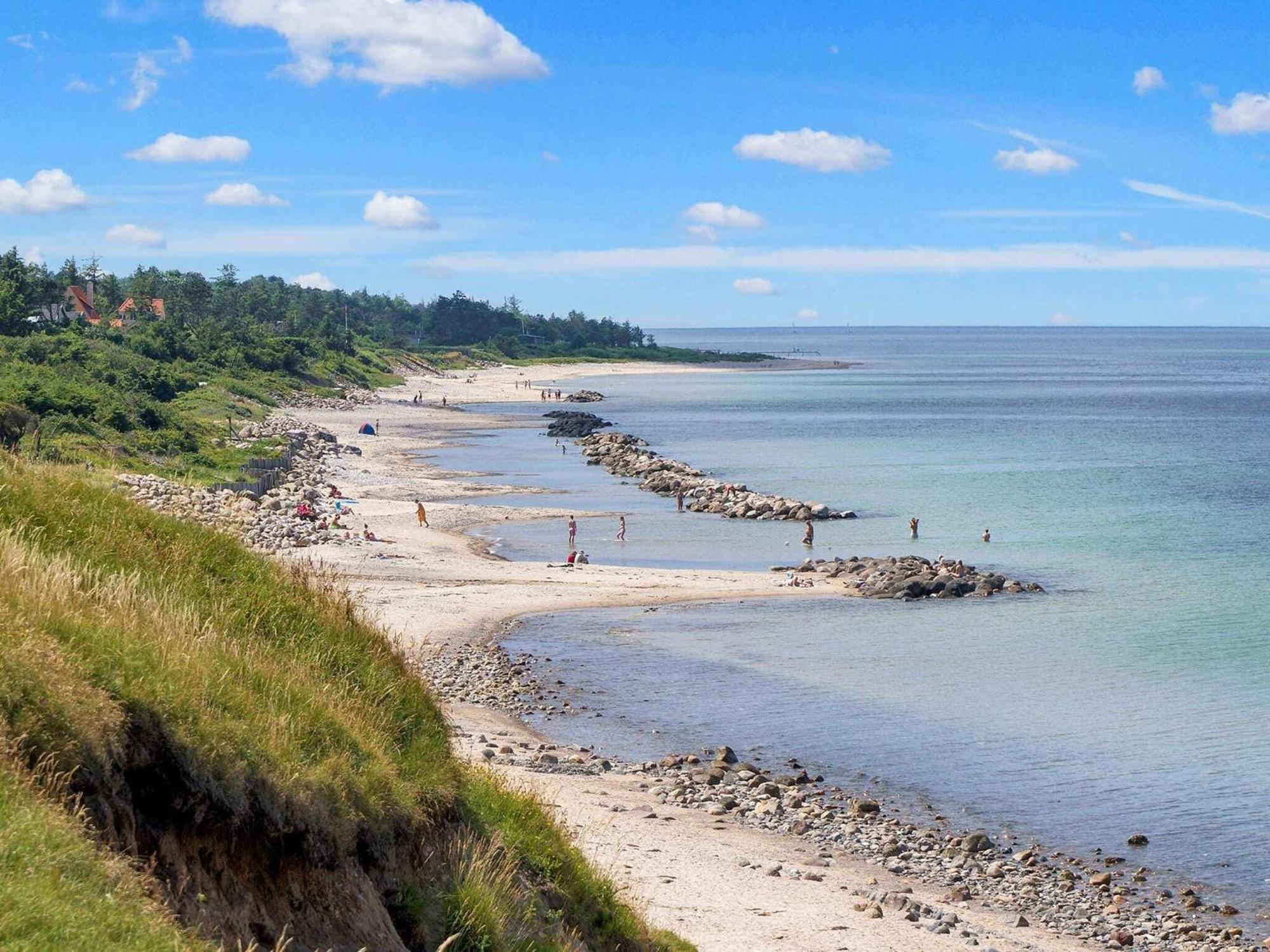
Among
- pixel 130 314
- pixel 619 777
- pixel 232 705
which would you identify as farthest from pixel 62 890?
pixel 130 314

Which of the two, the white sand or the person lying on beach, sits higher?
the person lying on beach

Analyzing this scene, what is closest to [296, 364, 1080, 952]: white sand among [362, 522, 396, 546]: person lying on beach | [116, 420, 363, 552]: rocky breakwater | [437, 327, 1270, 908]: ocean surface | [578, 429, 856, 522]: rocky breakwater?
[362, 522, 396, 546]: person lying on beach

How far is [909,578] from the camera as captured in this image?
45.0m

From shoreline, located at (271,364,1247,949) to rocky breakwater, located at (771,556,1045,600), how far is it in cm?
206

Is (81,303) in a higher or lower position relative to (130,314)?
higher

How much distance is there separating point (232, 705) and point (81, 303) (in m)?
161

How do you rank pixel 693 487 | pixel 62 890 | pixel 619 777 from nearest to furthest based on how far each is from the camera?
pixel 62 890, pixel 619 777, pixel 693 487

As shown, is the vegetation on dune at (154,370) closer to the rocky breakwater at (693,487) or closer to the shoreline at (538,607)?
the shoreline at (538,607)

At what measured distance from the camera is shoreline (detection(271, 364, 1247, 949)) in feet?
57.8

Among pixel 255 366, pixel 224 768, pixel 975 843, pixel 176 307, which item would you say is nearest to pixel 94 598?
pixel 224 768

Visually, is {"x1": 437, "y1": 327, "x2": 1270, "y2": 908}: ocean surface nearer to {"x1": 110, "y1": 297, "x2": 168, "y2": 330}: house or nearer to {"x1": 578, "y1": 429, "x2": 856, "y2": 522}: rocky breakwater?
{"x1": 578, "y1": 429, "x2": 856, "y2": 522}: rocky breakwater

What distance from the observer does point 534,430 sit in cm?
11400

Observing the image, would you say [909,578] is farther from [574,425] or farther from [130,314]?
[130,314]

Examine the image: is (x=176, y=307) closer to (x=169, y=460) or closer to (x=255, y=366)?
(x=255, y=366)
